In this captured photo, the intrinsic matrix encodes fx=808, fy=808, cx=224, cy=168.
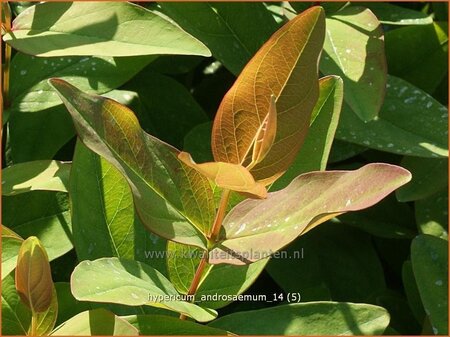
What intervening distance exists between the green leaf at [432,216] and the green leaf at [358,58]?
0.23 metres

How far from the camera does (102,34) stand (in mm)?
816

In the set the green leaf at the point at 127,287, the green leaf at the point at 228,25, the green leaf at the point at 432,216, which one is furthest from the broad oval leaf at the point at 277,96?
the green leaf at the point at 432,216

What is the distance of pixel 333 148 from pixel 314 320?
353 mm

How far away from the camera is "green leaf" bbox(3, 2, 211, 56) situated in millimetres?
797

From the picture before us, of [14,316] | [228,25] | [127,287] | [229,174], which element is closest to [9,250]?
[14,316]

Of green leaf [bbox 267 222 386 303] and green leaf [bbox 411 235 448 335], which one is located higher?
green leaf [bbox 411 235 448 335]

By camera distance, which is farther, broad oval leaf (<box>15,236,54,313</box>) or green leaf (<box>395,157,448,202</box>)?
green leaf (<box>395,157,448,202</box>)

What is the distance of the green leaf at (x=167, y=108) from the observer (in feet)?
3.42

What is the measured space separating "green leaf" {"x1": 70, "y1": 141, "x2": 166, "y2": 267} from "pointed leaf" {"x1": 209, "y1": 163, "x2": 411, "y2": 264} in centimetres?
14

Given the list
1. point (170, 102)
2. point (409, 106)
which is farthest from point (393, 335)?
point (170, 102)

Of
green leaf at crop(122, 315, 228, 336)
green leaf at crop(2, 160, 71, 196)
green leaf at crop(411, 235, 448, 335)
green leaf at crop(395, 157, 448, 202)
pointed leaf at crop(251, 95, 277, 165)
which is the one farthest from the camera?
green leaf at crop(395, 157, 448, 202)

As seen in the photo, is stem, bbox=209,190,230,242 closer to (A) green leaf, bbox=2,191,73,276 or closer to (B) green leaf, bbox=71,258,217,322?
(B) green leaf, bbox=71,258,217,322

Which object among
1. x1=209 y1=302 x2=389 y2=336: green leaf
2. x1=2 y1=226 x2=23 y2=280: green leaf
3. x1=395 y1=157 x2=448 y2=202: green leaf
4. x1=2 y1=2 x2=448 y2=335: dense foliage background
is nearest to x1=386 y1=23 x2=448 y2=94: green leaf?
x1=2 y1=2 x2=448 y2=335: dense foliage background

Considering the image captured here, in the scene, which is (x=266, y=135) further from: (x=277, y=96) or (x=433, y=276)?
(x=433, y=276)
